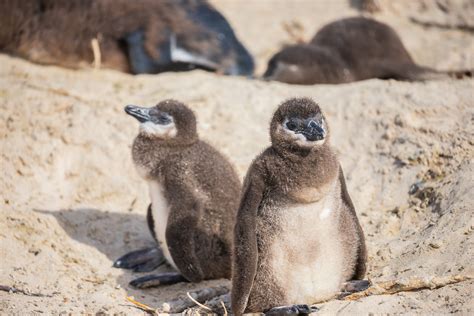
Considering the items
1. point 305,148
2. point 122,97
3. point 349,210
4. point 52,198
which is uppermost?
point 305,148

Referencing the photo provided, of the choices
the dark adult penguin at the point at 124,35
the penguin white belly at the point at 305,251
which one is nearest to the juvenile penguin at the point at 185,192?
the penguin white belly at the point at 305,251

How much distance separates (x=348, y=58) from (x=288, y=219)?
216 inches

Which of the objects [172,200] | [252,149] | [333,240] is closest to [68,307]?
[172,200]

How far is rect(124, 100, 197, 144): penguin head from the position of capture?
21.3 ft

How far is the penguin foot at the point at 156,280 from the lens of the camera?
6.31 m

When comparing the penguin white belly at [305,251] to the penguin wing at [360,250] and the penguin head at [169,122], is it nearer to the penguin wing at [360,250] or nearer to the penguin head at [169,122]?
the penguin wing at [360,250]

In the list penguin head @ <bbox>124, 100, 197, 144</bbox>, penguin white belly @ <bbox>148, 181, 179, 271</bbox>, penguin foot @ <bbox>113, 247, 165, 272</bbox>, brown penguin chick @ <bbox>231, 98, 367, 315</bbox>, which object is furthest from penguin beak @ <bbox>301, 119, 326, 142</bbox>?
penguin foot @ <bbox>113, 247, 165, 272</bbox>

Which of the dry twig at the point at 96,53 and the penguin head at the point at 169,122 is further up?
the penguin head at the point at 169,122

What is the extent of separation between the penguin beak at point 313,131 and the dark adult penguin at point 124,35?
473cm

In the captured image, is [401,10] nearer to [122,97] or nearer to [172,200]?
[122,97]

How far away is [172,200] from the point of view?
6320 mm

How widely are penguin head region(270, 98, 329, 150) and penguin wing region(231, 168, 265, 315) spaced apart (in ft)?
0.98

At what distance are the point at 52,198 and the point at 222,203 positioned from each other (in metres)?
1.84

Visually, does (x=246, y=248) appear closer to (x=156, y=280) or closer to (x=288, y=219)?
(x=288, y=219)
